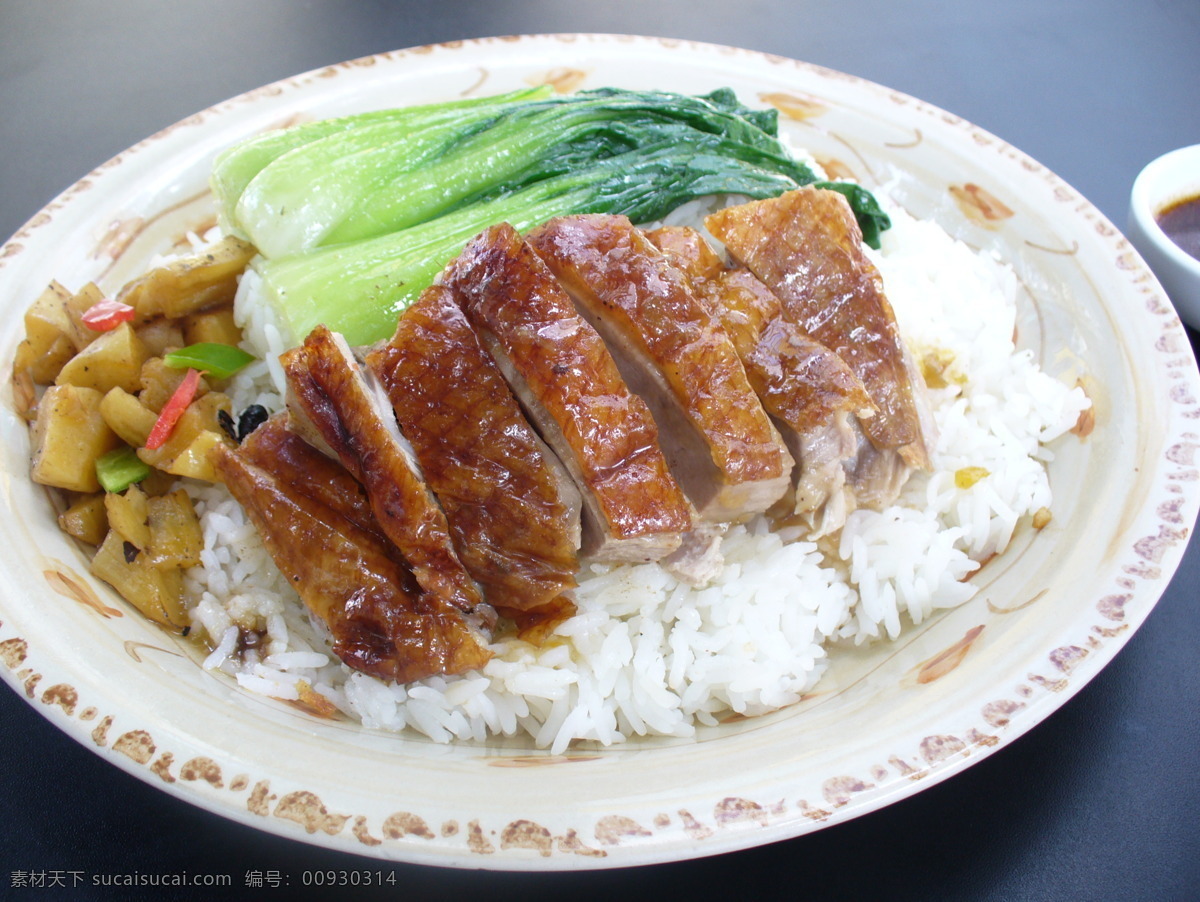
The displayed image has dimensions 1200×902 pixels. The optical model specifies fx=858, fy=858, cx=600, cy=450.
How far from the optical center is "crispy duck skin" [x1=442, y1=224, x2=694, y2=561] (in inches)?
90.5

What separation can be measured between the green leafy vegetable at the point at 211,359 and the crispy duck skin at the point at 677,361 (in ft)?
4.63

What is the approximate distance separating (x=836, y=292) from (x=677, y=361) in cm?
81

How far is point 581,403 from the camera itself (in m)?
2.31

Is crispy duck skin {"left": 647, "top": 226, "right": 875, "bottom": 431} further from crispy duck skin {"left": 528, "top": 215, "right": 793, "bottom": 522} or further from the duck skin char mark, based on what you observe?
crispy duck skin {"left": 528, "top": 215, "right": 793, "bottom": 522}

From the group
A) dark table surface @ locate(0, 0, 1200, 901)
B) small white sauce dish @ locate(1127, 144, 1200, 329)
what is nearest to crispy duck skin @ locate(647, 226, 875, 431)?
dark table surface @ locate(0, 0, 1200, 901)

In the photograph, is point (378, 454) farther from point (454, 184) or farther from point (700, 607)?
point (454, 184)

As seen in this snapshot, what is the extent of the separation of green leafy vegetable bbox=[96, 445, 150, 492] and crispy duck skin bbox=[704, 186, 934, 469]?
7.16ft

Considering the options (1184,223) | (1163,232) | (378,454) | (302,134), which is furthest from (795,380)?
(1184,223)

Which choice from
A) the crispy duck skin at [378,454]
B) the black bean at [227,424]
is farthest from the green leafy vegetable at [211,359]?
the crispy duck skin at [378,454]

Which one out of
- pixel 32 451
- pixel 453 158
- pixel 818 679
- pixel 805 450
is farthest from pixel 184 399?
pixel 818 679

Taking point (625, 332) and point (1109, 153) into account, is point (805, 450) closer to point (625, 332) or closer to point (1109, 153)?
point (625, 332)

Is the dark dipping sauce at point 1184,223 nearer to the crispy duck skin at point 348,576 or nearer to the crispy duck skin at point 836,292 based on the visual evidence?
the crispy duck skin at point 836,292

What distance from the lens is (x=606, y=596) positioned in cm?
271

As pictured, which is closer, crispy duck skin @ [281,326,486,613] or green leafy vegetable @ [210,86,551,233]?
crispy duck skin @ [281,326,486,613]
